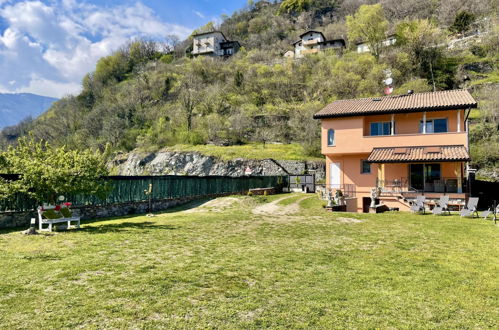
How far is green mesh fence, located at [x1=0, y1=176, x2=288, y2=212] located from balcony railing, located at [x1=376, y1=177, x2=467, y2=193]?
41.1ft

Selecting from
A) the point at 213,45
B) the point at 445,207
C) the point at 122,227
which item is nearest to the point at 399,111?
the point at 445,207

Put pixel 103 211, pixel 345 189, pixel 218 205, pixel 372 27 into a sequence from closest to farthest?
pixel 103 211 → pixel 218 205 → pixel 345 189 → pixel 372 27

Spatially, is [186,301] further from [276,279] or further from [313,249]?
[313,249]

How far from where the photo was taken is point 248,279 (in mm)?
6277

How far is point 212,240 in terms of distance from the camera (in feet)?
33.7

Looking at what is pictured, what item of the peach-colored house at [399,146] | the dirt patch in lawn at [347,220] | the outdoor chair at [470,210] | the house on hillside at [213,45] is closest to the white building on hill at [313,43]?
the house on hillside at [213,45]

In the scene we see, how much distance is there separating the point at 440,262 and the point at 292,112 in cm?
5040

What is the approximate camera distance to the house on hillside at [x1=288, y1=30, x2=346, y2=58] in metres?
86.9

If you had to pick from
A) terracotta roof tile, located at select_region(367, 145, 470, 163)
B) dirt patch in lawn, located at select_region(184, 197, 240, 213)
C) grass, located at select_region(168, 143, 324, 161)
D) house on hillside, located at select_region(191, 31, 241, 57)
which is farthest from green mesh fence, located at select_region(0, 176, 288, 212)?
house on hillside, located at select_region(191, 31, 241, 57)

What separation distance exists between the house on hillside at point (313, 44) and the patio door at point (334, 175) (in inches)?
2637

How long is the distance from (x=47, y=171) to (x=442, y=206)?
19437 mm

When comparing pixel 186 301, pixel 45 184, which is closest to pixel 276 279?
pixel 186 301

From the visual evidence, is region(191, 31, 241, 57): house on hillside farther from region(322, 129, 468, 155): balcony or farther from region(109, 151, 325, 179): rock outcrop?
region(322, 129, 468, 155): balcony

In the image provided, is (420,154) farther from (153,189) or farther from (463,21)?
(463,21)
